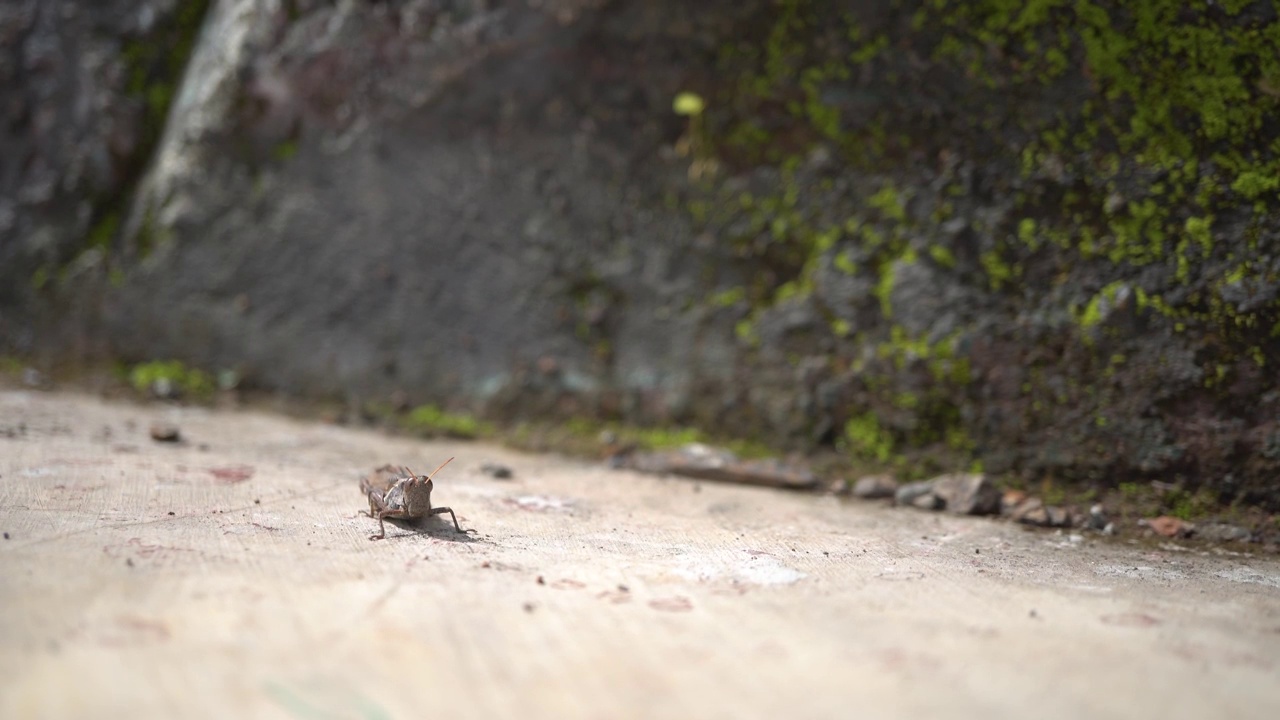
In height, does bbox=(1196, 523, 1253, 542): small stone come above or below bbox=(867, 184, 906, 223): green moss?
below

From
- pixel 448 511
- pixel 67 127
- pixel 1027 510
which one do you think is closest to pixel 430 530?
pixel 448 511

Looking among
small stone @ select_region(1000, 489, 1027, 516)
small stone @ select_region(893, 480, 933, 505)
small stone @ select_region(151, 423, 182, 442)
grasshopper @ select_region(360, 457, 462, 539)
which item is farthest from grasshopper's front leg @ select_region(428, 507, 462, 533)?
small stone @ select_region(1000, 489, 1027, 516)

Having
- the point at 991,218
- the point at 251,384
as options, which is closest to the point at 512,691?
the point at 991,218

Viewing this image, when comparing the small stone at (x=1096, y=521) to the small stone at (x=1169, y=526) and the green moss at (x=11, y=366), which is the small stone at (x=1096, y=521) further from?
the green moss at (x=11, y=366)

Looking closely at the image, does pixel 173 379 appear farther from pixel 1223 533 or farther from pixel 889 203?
pixel 1223 533

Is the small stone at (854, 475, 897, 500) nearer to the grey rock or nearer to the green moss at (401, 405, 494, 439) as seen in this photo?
the grey rock

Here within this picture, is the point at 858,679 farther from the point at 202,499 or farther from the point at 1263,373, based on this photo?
the point at 1263,373
